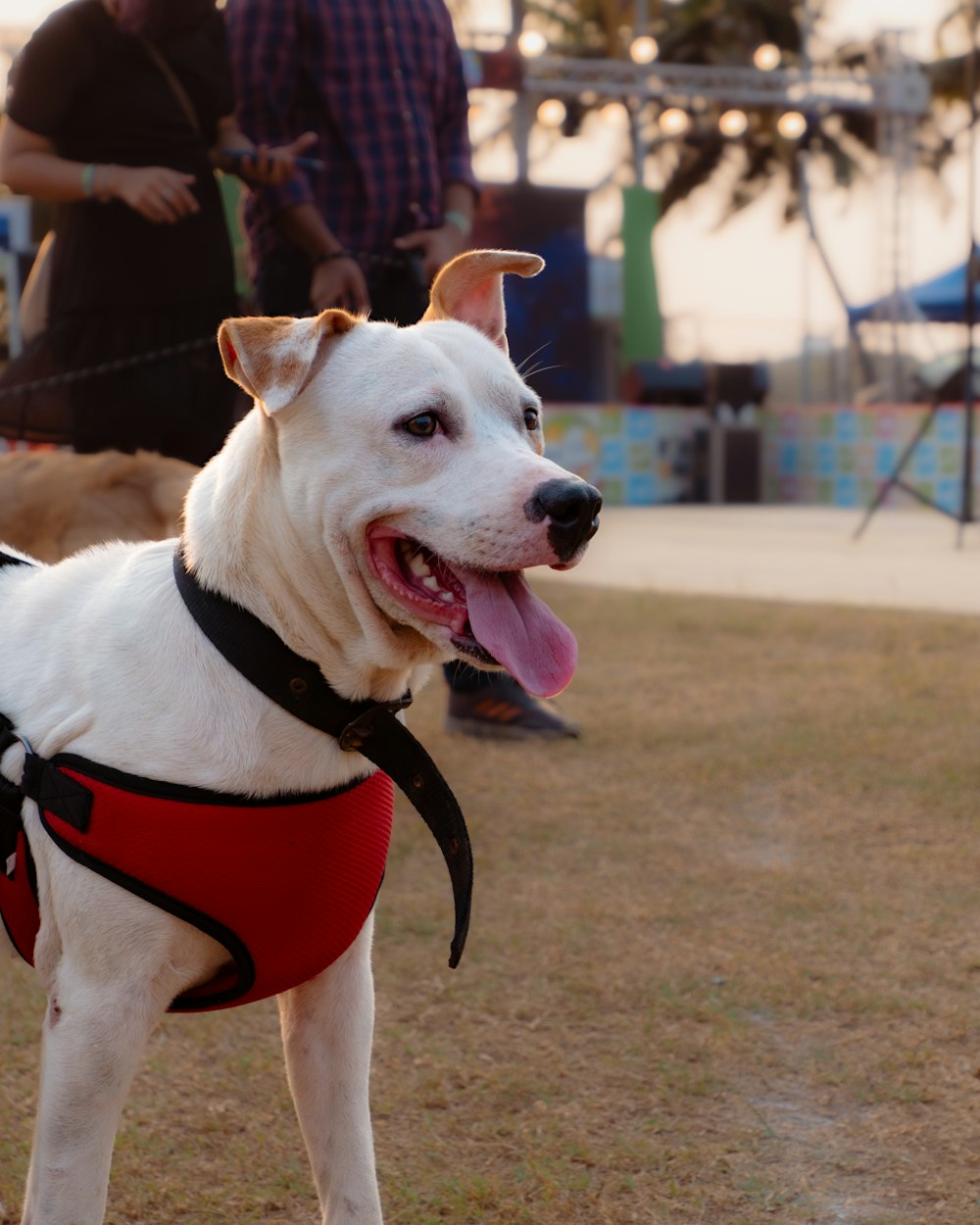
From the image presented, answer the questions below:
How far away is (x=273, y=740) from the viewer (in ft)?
5.58

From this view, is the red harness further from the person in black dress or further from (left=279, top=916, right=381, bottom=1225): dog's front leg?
the person in black dress

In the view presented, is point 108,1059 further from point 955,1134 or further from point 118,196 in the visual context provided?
point 118,196

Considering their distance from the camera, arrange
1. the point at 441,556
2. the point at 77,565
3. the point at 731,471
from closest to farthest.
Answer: the point at 441,556, the point at 77,565, the point at 731,471

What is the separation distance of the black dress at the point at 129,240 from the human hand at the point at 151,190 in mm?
136

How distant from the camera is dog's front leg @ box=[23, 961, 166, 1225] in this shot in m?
1.64

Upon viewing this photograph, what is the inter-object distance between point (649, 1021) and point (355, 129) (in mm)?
2697

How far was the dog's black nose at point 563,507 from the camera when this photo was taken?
170 centimetres

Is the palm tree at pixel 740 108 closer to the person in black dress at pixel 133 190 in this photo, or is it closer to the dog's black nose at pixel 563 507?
the person in black dress at pixel 133 190

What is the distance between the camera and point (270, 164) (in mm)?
3752

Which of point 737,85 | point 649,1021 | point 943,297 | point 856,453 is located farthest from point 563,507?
point 737,85

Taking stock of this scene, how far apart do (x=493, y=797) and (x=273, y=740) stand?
8.39 ft

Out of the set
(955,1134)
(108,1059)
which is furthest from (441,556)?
(955,1134)

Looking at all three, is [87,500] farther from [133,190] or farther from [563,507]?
[563,507]

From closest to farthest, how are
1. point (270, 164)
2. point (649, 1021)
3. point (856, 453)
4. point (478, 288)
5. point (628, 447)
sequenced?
point (478, 288)
point (649, 1021)
point (270, 164)
point (856, 453)
point (628, 447)
